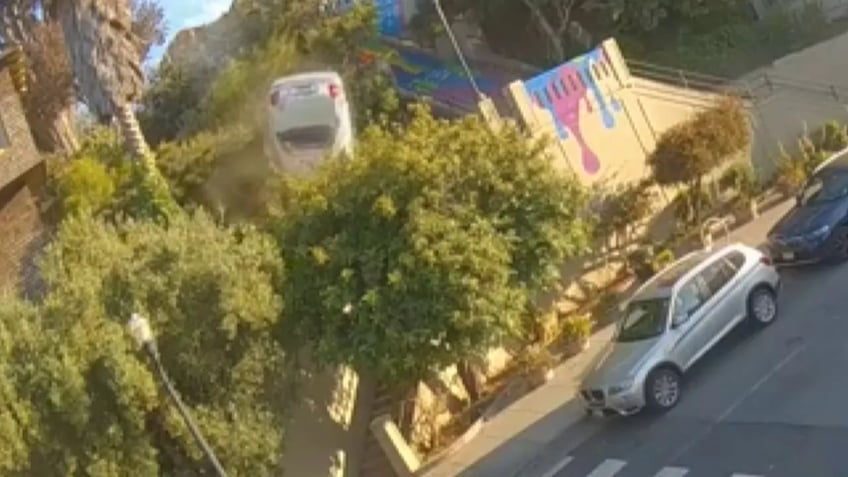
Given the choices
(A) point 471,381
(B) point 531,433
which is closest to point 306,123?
(A) point 471,381

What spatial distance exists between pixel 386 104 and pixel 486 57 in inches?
280

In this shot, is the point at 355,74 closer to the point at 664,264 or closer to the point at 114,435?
the point at 664,264

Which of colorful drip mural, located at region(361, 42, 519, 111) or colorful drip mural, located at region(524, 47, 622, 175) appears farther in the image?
colorful drip mural, located at region(361, 42, 519, 111)

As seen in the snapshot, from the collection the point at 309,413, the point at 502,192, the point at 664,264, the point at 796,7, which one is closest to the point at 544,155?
the point at 502,192

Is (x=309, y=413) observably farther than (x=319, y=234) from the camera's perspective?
Yes

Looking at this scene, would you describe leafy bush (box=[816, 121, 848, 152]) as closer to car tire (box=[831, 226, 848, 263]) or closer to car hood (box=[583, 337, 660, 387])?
car tire (box=[831, 226, 848, 263])

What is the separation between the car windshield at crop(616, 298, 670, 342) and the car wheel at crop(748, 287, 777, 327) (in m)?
1.48

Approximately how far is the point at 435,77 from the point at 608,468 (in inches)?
788

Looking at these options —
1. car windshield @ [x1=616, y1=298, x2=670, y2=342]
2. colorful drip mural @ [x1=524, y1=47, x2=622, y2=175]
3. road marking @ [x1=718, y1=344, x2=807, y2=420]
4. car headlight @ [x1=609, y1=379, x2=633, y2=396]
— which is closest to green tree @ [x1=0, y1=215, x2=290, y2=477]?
car headlight @ [x1=609, y1=379, x2=633, y2=396]

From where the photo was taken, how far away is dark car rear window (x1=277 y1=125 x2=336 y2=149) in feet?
92.4

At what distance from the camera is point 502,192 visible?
69.1 feet

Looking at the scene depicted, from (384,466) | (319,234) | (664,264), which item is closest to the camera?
(319,234)

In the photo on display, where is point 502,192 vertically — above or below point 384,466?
above

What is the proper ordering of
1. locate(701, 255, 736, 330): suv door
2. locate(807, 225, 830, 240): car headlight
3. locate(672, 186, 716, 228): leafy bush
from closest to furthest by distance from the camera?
locate(701, 255, 736, 330): suv door → locate(807, 225, 830, 240): car headlight → locate(672, 186, 716, 228): leafy bush
